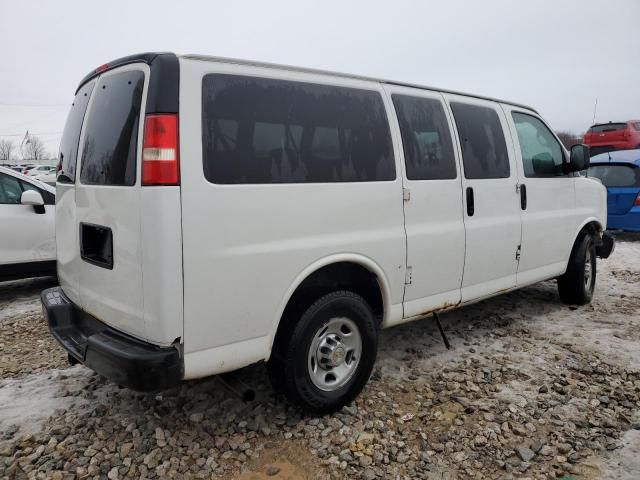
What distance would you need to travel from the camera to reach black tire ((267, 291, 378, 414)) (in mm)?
2758

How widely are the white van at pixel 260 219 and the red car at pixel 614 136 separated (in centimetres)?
1280

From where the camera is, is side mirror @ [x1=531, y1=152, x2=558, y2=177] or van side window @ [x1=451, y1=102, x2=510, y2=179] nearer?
van side window @ [x1=451, y1=102, x2=510, y2=179]

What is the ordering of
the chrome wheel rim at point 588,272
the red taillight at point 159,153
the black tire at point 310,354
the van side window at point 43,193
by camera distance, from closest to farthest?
the red taillight at point 159,153, the black tire at point 310,354, the chrome wheel rim at point 588,272, the van side window at point 43,193

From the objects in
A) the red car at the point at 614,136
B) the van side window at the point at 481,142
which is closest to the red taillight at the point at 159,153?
the van side window at the point at 481,142

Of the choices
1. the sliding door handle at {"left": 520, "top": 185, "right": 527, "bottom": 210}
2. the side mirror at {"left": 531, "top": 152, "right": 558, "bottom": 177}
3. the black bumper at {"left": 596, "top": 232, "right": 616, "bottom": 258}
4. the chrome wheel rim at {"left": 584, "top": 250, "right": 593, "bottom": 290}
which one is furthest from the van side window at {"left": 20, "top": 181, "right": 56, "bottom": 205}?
the black bumper at {"left": 596, "top": 232, "right": 616, "bottom": 258}

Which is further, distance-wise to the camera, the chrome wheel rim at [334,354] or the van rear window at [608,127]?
the van rear window at [608,127]

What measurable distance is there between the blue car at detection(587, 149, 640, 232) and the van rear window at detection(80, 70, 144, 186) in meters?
8.89

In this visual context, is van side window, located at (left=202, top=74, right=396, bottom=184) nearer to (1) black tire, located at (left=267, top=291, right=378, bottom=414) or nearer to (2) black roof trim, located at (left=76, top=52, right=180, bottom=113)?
(2) black roof trim, located at (left=76, top=52, right=180, bottom=113)

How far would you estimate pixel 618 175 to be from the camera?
29.2ft

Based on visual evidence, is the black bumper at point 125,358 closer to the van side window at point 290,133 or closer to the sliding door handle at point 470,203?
the van side window at point 290,133

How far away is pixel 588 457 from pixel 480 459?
0.59 metres

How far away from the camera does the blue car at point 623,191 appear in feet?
28.3

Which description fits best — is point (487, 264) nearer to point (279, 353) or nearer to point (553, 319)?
point (553, 319)

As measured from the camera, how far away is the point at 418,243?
3342mm
